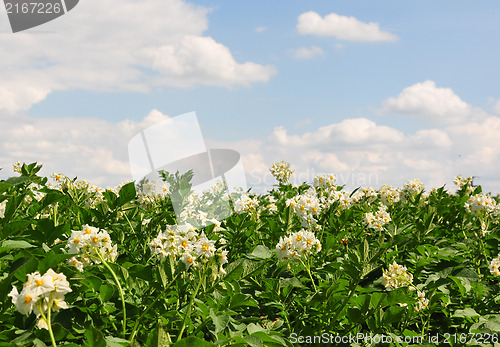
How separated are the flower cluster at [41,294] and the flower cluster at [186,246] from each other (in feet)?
2.91

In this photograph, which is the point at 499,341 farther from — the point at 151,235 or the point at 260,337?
the point at 151,235

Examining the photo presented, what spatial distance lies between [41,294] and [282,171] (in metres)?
5.55

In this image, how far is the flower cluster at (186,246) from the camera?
2715 millimetres

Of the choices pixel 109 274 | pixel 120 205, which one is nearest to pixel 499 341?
pixel 109 274

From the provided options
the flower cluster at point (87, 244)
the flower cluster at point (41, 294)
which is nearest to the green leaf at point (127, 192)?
the flower cluster at point (87, 244)

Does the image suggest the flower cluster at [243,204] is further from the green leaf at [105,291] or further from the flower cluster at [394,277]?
the green leaf at [105,291]

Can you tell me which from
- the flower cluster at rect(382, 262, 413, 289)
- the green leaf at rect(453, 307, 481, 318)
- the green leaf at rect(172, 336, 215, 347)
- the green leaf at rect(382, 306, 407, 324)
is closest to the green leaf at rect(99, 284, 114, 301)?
the green leaf at rect(172, 336, 215, 347)

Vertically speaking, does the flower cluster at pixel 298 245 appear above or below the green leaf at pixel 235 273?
below

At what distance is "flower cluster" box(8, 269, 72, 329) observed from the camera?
5.89ft

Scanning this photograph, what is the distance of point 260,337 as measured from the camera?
84.7 inches

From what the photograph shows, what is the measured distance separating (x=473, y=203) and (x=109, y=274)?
Answer: 12.7 ft

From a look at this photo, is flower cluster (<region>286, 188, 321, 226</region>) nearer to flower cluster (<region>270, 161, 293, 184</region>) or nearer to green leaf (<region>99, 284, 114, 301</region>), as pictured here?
green leaf (<region>99, 284, 114, 301</region>)

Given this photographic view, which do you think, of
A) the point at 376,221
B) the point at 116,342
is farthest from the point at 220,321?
the point at 376,221

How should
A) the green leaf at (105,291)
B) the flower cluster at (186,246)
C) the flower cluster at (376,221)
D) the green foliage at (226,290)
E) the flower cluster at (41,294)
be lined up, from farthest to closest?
1. the flower cluster at (376,221)
2. the flower cluster at (186,246)
3. the green leaf at (105,291)
4. the green foliage at (226,290)
5. the flower cluster at (41,294)
